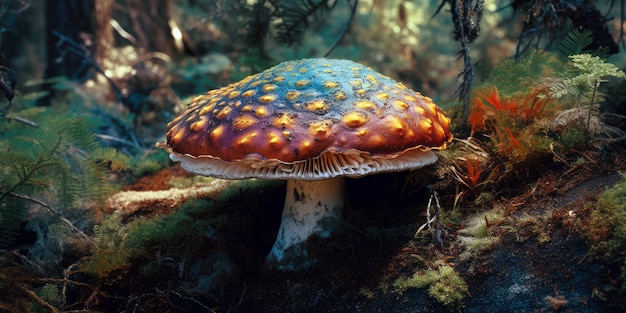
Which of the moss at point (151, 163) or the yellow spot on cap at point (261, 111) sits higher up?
the yellow spot on cap at point (261, 111)

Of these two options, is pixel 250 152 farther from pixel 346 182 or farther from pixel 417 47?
pixel 417 47

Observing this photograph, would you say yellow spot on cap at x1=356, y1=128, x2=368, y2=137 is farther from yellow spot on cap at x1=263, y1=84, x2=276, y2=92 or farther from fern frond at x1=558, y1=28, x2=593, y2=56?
fern frond at x1=558, y1=28, x2=593, y2=56

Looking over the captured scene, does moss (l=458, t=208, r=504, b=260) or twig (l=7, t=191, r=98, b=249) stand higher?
moss (l=458, t=208, r=504, b=260)

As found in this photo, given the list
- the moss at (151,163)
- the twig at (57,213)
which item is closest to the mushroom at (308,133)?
the twig at (57,213)

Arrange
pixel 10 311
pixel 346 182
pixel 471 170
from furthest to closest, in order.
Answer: pixel 346 182
pixel 471 170
pixel 10 311

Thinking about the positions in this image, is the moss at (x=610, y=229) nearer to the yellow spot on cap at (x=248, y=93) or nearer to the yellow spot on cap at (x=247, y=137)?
the yellow spot on cap at (x=247, y=137)

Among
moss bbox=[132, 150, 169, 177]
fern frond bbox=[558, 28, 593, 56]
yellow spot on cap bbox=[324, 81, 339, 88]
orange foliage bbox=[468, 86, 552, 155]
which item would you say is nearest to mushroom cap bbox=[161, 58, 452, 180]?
yellow spot on cap bbox=[324, 81, 339, 88]

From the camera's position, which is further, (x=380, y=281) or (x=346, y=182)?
(x=346, y=182)

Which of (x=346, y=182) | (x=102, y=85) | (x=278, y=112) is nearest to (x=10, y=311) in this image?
(x=278, y=112)
